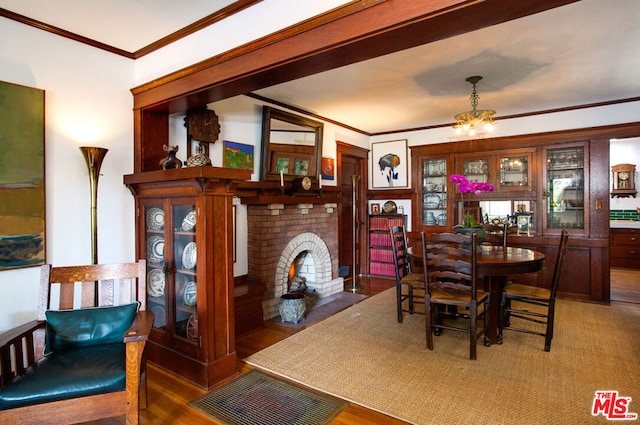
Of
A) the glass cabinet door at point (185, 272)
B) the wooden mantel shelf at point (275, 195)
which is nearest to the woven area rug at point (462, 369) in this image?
the glass cabinet door at point (185, 272)

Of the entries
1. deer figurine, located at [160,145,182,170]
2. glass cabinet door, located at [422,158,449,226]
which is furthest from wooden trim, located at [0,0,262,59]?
glass cabinet door, located at [422,158,449,226]

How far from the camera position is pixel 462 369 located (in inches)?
102

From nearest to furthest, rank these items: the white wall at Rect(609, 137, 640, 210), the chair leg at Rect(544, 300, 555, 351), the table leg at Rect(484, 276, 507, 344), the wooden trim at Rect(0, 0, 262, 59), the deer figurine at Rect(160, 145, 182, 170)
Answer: the wooden trim at Rect(0, 0, 262, 59)
the deer figurine at Rect(160, 145, 182, 170)
the chair leg at Rect(544, 300, 555, 351)
the table leg at Rect(484, 276, 507, 344)
the white wall at Rect(609, 137, 640, 210)

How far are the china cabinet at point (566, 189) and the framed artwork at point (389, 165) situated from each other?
6.43 feet

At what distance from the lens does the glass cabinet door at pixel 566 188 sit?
4512 mm

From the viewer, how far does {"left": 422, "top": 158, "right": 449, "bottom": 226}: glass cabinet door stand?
544cm

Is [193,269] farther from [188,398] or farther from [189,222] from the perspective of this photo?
[188,398]

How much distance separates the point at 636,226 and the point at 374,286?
5.21 metres

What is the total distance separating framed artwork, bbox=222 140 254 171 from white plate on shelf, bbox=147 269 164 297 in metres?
1.26

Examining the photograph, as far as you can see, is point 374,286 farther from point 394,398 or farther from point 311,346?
point 394,398

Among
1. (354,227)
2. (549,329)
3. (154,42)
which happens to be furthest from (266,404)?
(354,227)

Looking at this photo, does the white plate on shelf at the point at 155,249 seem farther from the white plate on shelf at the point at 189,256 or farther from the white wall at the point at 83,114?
the white plate on shelf at the point at 189,256

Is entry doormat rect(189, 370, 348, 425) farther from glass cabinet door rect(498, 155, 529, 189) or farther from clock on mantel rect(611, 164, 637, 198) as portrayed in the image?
clock on mantel rect(611, 164, 637, 198)

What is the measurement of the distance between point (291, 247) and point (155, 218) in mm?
1747
